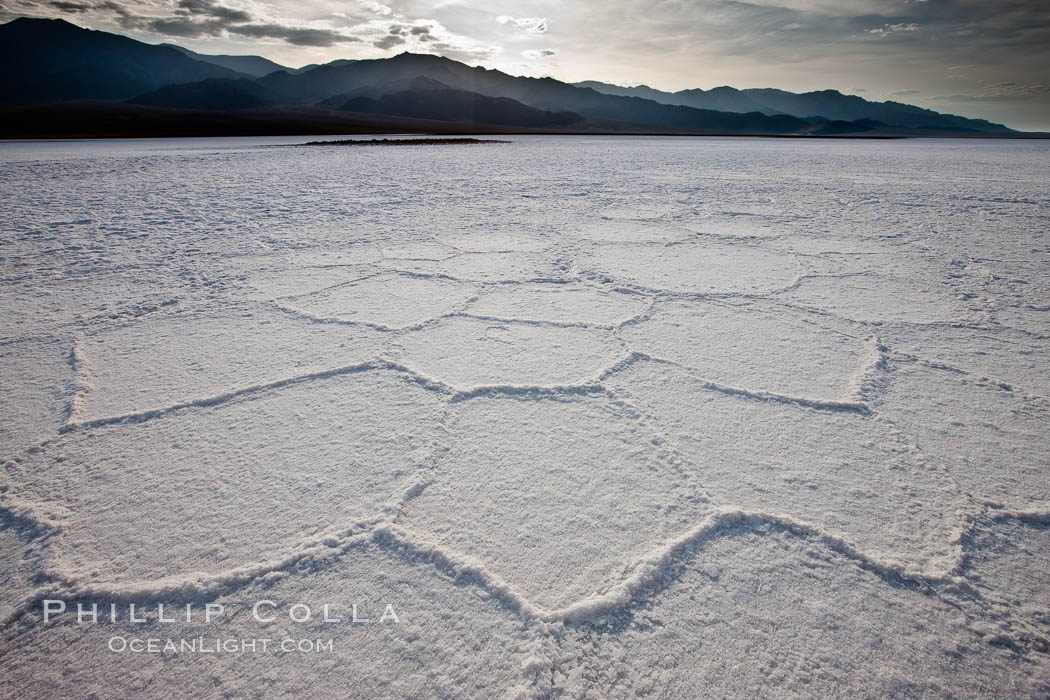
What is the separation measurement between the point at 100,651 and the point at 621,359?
1243mm

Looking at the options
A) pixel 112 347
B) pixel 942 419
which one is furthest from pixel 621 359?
pixel 112 347

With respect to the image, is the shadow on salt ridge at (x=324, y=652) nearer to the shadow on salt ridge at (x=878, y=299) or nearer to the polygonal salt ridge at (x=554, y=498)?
the polygonal salt ridge at (x=554, y=498)

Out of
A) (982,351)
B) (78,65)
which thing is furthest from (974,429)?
(78,65)

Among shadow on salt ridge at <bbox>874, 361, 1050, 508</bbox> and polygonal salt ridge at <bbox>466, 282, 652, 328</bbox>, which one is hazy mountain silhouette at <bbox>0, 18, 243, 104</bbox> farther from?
shadow on salt ridge at <bbox>874, 361, 1050, 508</bbox>

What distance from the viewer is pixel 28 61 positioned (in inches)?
3179

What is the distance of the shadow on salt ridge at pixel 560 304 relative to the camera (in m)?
1.70

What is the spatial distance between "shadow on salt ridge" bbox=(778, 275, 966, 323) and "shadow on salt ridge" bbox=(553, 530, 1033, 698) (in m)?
1.30

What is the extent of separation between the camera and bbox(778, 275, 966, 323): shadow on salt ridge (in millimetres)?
1742

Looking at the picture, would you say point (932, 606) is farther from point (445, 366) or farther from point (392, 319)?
point (392, 319)

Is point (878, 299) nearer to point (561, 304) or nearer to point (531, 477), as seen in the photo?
point (561, 304)

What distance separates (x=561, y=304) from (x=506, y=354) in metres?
0.47

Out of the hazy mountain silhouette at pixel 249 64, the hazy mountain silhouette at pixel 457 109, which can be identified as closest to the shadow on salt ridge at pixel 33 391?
the hazy mountain silhouette at pixel 457 109

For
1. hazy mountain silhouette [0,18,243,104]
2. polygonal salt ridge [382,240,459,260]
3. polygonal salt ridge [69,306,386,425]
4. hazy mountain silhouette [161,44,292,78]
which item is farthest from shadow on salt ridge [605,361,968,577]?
hazy mountain silhouette [161,44,292,78]

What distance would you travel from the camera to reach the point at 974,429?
3.65ft
